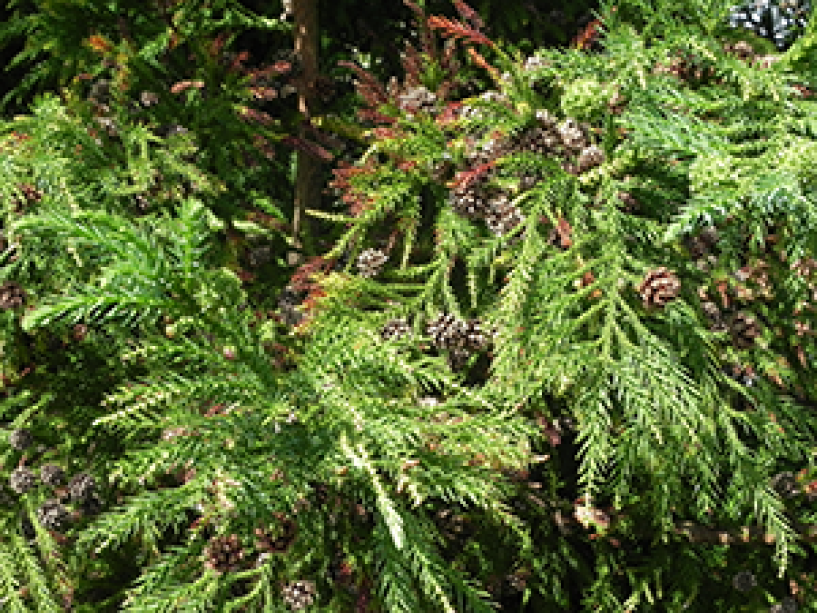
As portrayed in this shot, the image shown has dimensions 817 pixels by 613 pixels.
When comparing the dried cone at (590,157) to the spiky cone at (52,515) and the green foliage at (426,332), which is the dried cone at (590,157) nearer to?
the green foliage at (426,332)

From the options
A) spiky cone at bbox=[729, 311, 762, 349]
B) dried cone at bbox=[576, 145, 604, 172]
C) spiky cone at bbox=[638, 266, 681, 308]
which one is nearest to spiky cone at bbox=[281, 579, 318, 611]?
spiky cone at bbox=[638, 266, 681, 308]

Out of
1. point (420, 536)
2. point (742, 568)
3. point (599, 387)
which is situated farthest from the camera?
point (742, 568)

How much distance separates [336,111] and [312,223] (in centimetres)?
34

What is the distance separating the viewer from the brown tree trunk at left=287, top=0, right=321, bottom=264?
1986mm

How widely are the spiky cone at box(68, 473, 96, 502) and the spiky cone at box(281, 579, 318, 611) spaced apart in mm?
614

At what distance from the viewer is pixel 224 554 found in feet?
5.00

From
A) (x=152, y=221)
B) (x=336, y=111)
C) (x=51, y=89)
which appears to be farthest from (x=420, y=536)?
(x=51, y=89)

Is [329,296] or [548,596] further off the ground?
[329,296]

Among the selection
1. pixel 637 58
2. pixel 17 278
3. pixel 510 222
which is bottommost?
pixel 17 278

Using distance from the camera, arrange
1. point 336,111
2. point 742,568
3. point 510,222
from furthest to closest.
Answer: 1. point 336,111
2. point 742,568
3. point 510,222

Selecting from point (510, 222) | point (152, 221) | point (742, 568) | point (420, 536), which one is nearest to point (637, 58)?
point (510, 222)

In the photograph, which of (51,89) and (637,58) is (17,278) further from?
(637,58)

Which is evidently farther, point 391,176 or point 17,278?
point 17,278

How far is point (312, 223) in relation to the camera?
7.39ft
